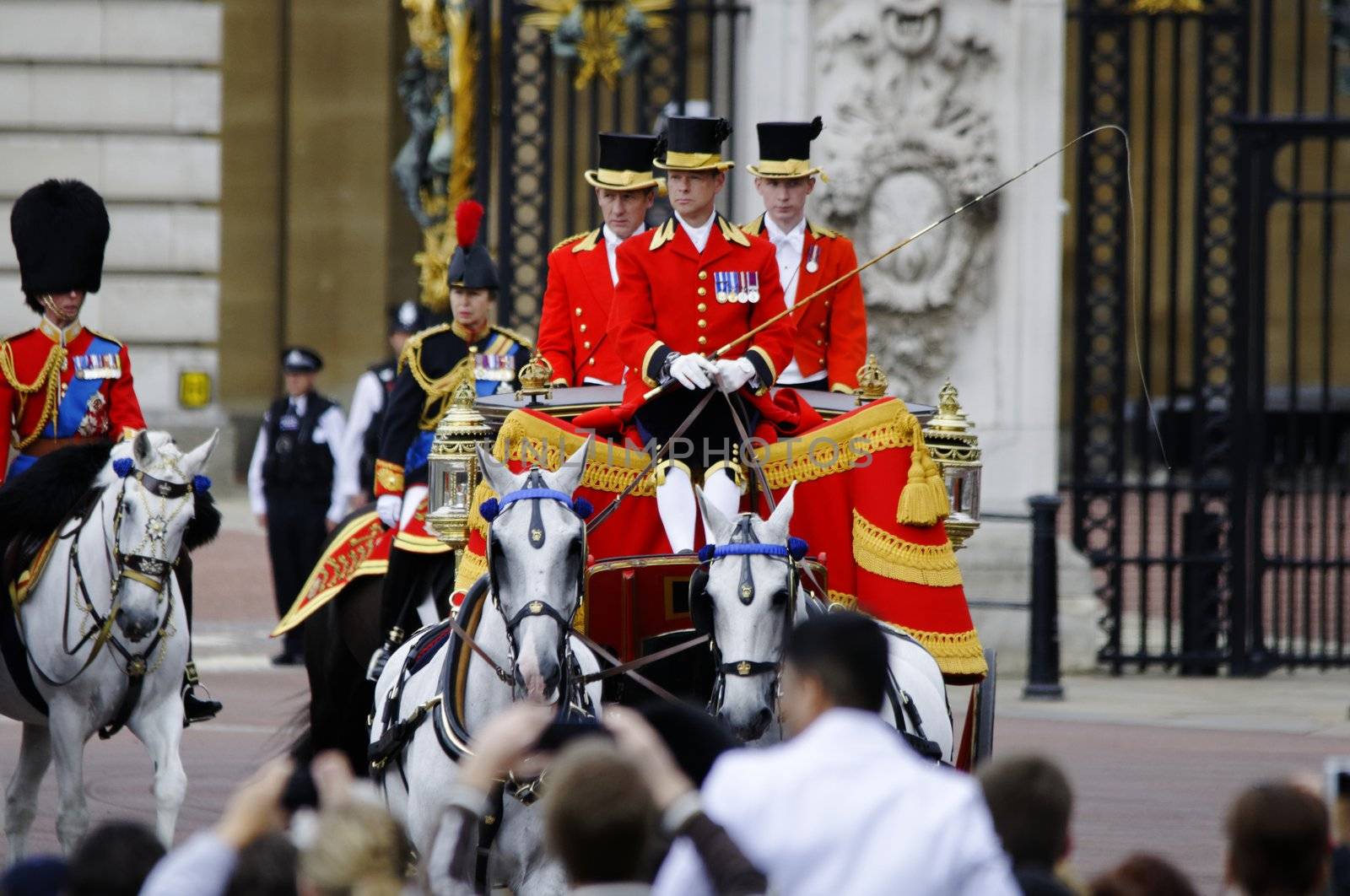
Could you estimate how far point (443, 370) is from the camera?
10203 millimetres

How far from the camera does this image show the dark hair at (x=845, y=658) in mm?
A: 4160

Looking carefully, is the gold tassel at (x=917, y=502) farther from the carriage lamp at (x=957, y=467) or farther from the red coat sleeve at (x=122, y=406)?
the red coat sleeve at (x=122, y=406)

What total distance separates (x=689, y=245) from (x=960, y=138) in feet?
17.9

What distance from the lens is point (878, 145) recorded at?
44.0 ft

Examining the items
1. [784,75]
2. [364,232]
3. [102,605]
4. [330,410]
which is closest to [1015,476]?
[784,75]

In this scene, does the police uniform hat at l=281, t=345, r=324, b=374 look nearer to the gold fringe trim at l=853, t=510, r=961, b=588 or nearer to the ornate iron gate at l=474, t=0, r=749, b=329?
the ornate iron gate at l=474, t=0, r=749, b=329

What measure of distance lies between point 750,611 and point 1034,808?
2355mm

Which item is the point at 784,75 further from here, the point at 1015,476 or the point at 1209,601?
the point at 1209,601

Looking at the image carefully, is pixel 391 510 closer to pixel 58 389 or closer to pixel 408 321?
pixel 58 389

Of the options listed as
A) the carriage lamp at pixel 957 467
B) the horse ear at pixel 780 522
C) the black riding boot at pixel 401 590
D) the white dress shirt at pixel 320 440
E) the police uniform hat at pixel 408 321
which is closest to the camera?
the horse ear at pixel 780 522

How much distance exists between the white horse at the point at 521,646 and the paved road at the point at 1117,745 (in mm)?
2647

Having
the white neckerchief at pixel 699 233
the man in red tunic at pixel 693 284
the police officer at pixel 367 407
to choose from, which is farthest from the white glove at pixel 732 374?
the police officer at pixel 367 407

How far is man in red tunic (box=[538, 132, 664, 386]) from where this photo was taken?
9172 millimetres

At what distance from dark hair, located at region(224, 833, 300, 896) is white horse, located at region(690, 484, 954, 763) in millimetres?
2648
